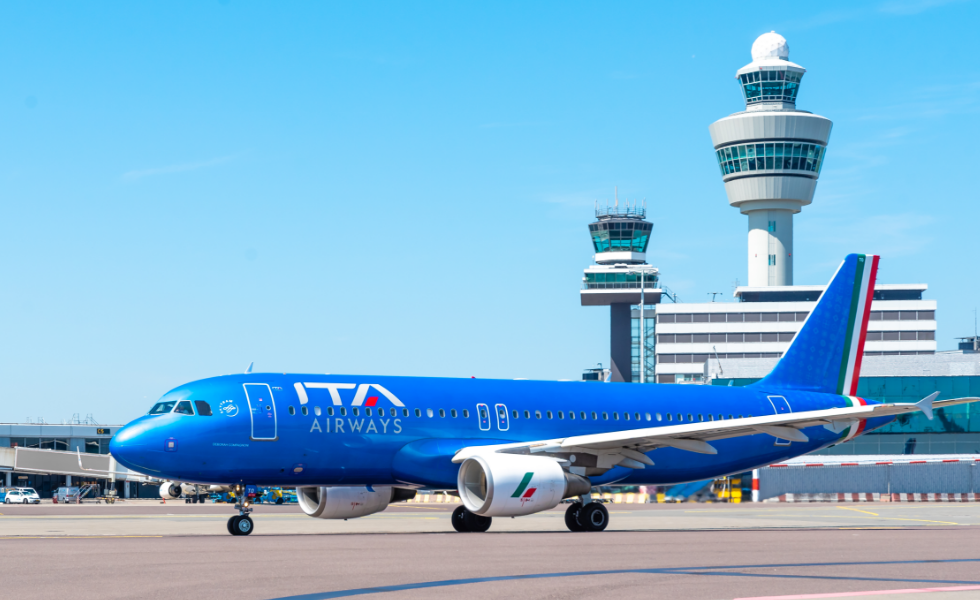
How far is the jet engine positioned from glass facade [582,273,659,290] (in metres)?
121

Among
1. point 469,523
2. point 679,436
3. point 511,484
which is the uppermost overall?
point 679,436

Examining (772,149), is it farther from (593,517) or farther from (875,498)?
(593,517)

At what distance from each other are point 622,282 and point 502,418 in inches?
4743

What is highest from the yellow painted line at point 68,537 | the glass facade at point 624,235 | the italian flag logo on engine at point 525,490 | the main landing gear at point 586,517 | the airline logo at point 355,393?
the glass facade at point 624,235

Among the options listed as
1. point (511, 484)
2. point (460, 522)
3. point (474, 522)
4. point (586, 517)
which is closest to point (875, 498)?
point (586, 517)

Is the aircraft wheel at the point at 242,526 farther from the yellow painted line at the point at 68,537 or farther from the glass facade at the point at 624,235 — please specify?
the glass facade at the point at 624,235

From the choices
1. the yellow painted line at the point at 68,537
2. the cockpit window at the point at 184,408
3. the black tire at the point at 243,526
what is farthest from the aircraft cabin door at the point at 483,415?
the yellow painted line at the point at 68,537

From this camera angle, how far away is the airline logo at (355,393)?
27422mm

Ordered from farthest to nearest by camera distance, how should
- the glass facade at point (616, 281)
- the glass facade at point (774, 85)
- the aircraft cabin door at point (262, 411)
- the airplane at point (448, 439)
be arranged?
the glass facade at point (616, 281) < the glass facade at point (774, 85) < the aircraft cabin door at point (262, 411) < the airplane at point (448, 439)

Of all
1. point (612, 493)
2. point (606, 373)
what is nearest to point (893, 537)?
point (612, 493)

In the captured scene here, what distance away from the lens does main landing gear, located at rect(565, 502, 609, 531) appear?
28.4 meters

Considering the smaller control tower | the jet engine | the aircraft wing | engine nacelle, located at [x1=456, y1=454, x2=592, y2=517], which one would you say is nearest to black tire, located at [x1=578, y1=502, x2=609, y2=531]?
the aircraft wing

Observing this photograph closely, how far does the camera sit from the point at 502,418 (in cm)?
2986

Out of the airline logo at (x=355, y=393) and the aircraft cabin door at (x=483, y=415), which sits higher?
the airline logo at (x=355, y=393)
